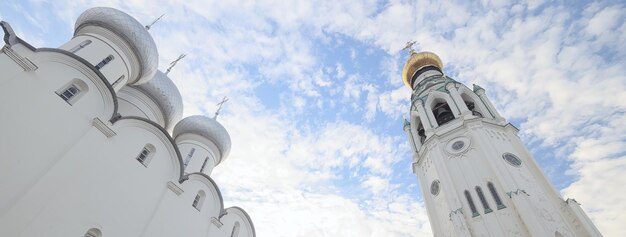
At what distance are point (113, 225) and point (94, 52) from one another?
6.88m

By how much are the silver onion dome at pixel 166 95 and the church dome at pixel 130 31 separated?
4.58 ft

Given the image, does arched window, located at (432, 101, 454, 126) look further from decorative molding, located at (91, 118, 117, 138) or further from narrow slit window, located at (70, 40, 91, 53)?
narrow slit window, located at (70, 40, 91, 53)

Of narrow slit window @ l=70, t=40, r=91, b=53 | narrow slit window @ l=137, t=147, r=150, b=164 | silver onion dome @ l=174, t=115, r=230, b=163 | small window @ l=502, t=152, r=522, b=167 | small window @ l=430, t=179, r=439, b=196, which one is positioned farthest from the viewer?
silver onion dome @ l=174, t=115, r=230, b=163

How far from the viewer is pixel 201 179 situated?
603 inches

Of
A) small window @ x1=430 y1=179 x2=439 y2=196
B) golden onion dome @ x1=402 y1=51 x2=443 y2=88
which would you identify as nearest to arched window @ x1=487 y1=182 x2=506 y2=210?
small window @ x1=430 y1=179 x2=439 y2=196

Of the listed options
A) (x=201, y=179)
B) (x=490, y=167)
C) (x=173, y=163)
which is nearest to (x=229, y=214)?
(x=201, y=179)

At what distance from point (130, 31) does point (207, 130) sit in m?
6.50

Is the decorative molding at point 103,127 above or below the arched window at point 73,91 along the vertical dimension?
below

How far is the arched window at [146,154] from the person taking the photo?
12.5m

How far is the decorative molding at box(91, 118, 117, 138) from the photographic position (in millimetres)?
11000

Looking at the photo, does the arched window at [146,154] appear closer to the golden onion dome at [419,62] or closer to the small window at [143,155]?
the small window at [143,155]

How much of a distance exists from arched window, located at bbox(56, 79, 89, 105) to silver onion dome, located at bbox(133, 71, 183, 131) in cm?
559

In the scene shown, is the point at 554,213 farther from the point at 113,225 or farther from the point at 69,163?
the point at 69,163

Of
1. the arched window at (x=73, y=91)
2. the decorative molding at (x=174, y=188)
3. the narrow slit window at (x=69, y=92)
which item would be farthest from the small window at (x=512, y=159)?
the narrow slit window at (x=69, y=92)
